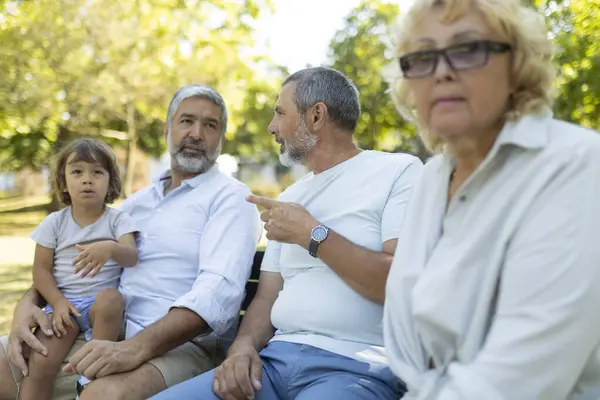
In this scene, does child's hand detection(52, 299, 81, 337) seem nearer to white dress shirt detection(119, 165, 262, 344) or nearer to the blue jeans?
white dress shirt detection(119, 165, 262, 344)

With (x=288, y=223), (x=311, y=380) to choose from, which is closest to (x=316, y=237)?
(x=288, y=223)

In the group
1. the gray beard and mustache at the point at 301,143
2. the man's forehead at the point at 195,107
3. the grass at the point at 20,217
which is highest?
the man's forehead at the point at 195,107

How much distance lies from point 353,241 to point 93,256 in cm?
121

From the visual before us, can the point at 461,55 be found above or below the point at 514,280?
above

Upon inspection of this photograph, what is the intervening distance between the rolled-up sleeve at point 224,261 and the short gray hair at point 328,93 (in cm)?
58

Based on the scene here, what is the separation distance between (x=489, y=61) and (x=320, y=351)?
50.6 inches

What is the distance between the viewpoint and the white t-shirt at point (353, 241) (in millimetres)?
2379

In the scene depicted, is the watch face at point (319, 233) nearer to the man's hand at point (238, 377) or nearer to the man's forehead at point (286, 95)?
the man's hand at point (238, 377)

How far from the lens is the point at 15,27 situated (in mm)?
13219

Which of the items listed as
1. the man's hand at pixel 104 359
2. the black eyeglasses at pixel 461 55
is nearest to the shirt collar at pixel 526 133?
the black eyeglasses at pixel 461 55

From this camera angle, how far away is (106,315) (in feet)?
9.08

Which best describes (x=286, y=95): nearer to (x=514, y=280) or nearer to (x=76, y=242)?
(x=76, y=242)

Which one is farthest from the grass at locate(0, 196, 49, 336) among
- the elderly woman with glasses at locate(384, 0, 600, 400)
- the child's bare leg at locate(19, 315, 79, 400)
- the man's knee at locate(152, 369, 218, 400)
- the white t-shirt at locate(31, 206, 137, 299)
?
the elderly woman with glasses at locate(384, 0, 600, 400)

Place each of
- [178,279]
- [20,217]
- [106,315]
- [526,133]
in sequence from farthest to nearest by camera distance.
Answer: [20,217] → [178,279] → [106,315] → [526,133]
